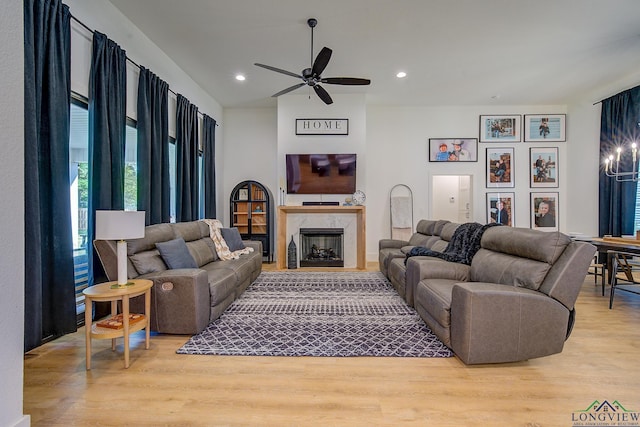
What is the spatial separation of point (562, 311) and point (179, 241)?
139 inches

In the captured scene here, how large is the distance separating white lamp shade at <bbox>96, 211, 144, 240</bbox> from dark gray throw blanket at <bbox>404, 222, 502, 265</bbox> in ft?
10.2

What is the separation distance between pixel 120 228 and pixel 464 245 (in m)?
3.31

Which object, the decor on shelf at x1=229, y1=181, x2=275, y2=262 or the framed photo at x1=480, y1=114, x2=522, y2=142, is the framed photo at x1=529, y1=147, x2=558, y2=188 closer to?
the framed photo at x1=480, y1=114, x2=522, y2=142

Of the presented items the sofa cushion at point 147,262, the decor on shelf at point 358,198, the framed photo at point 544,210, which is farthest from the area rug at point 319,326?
the framed photo at point 544,210

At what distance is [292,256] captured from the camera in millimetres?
5902

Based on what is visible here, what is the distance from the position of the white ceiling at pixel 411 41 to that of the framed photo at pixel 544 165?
1345 mm

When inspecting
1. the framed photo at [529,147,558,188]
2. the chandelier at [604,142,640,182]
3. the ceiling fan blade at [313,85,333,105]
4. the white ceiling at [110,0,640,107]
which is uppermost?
the white ceiling at [110,0,640,107]

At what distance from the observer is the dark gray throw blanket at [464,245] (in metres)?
3.24

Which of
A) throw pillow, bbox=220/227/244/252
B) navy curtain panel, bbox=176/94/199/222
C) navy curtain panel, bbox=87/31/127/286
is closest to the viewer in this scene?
navy curtain panel, bbox=87/31/127/286

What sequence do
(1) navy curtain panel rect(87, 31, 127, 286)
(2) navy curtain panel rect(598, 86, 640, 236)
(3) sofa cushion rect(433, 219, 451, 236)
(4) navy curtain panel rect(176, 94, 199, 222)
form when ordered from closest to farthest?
(1) navy curtain panel rect(87, 31, 127, 286) < (3) sofa cushion rect(433, 219, 451, 236) < (4) navy curtain panel rect(176, 94, 199, 222) < (2) navy curtain panel rect(598, 86, 640, 236)

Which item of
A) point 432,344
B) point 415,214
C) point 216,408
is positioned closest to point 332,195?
point 415,214

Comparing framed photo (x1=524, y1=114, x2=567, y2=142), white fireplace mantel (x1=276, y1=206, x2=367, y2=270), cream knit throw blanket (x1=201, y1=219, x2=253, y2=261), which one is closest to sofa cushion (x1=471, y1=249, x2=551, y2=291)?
white fireplace mantel (x1=276, y1=206, x2=367, y2=270)

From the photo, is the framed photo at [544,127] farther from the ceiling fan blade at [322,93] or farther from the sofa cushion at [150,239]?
the sofa cushion at [150,239]

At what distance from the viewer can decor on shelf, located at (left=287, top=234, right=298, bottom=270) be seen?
5879 mm
